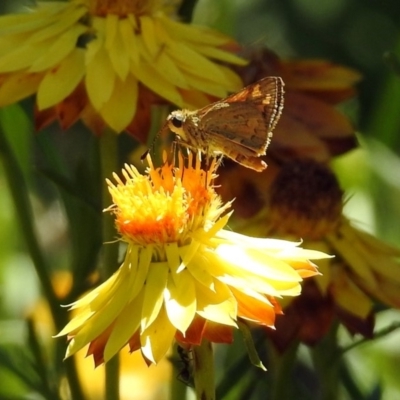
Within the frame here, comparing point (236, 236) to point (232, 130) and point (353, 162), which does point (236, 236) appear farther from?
point (353, 162)

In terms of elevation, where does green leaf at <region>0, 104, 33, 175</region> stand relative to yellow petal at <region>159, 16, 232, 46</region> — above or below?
below


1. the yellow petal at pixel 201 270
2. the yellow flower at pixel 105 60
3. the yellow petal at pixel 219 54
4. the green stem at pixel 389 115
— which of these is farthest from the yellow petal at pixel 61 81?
the green stem at pixel 389 115

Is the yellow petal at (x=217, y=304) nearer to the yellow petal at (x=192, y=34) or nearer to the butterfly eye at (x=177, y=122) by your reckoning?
the butterfly eye at (x=177, y=122)

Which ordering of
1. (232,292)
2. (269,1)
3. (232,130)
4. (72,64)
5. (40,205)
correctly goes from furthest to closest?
1. (269,1)
2. (40,205)
3. (72,64)
4. (232,130)
5. (232,292)

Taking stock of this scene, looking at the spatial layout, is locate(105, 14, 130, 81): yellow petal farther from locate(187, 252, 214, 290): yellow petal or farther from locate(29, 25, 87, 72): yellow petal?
locate(187, 252, 214, 290): yellow petal

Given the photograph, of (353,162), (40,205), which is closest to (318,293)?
(353,162)

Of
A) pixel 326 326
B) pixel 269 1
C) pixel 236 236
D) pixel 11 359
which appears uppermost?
pixel 236 236

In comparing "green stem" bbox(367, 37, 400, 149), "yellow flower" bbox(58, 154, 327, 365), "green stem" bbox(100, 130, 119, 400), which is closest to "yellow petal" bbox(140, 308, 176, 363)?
"yellow flower" bbox(58, 154, 327, 365)

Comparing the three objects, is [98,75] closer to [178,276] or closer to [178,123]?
[178,123]
